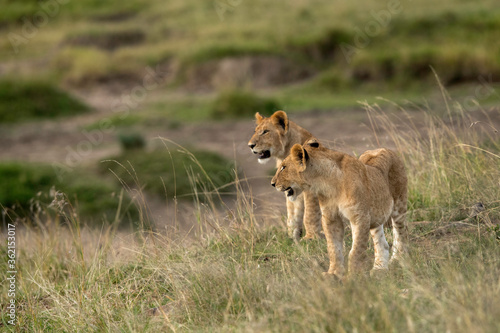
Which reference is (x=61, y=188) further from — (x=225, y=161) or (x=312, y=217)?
(x=312, y=217)

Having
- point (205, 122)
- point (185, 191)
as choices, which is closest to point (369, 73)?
point (205, 122)

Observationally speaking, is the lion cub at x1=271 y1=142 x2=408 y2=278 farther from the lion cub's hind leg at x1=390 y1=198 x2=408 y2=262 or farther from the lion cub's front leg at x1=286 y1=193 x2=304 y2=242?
the lion cub's front leg at x1=286 y1=193 x2=304 y2=242

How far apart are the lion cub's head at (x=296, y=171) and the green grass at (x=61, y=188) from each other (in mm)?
6143

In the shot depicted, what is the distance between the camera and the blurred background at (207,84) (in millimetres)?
12102

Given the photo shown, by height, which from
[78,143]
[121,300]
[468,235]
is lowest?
[78,143]

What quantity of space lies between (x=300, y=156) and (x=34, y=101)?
53.3 ft

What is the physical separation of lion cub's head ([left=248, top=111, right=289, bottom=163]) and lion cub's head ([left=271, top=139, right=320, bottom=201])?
0.89m

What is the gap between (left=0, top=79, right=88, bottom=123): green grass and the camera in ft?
61.3

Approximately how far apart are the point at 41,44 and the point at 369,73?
50.7 feet

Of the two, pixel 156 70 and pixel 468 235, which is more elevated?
pixel 468 235

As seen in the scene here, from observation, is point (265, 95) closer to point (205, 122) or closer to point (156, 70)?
point (205, 122)

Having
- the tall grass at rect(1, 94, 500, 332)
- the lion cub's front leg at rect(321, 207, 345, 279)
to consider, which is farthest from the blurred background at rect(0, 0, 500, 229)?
the lion cub's front leg at rect(321, 207, 345, 279)

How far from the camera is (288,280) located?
426cm

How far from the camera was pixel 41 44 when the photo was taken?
2845 centimetres
